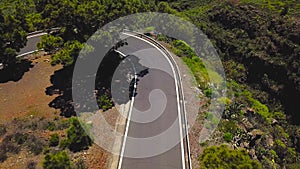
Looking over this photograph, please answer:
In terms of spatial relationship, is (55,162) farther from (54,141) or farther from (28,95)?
(28,95)

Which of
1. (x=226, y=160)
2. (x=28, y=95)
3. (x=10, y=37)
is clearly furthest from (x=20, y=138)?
(x=226, y=160)

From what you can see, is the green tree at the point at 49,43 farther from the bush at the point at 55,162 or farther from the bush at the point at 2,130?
the bush at the point at 55,162

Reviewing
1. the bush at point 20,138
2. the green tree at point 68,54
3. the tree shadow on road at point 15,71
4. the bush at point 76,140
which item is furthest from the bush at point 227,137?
the tree shadow on road at point 15,71

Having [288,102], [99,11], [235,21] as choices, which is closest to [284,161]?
[288,102]

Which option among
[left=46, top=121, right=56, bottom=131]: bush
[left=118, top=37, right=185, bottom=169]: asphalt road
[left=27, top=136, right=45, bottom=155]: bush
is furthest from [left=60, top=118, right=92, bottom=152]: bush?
[left=118, top=37, right=185, bottom=169]: asphalt road

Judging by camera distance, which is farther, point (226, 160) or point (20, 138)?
point (20, 138)

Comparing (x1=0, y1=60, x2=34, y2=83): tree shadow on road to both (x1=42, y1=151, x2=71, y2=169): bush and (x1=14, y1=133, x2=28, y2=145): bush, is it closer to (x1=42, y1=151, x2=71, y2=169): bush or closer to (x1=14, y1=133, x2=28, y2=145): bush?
(x1=14, y1=133, x2=28, y2=145): bush

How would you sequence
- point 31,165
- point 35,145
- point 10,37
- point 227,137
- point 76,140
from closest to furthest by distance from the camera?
point 31,165
point 76,140
point 35,145
point 227,137
point 10,37

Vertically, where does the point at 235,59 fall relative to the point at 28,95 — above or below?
above
